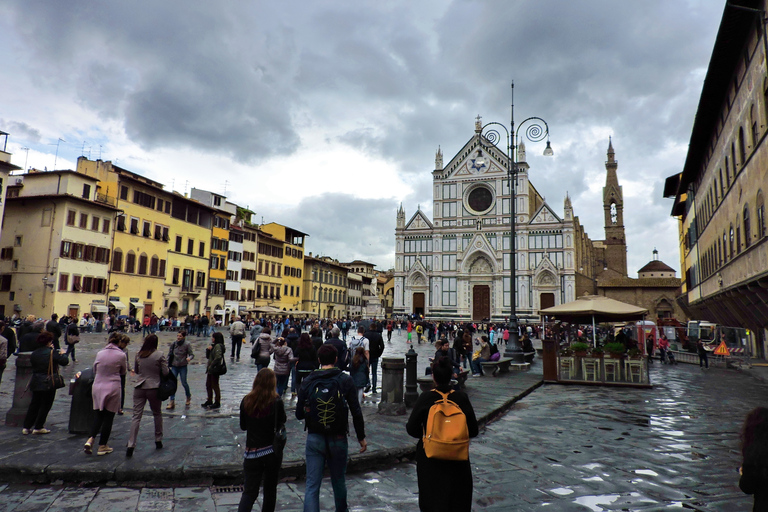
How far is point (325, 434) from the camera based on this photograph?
391 centimetres

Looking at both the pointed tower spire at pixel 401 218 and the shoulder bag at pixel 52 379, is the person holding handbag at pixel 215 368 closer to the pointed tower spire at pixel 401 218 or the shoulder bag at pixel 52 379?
the shoulder bag at pixel 52 379

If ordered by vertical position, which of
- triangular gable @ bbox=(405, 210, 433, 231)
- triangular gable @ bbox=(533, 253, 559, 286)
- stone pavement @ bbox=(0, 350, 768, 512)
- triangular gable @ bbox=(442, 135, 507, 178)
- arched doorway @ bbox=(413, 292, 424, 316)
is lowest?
stone pavement @ bbox=(0, 350, 768, 512)

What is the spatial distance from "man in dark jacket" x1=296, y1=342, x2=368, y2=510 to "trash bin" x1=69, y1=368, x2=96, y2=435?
395 centimetres

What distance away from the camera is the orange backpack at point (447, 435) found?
3137mm

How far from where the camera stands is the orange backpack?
10.3 feet

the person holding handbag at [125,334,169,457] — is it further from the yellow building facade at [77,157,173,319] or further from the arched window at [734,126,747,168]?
the yellow building facade at [77,157,173,319]

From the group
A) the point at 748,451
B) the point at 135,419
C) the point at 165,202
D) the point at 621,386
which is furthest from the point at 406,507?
the point at 165,202

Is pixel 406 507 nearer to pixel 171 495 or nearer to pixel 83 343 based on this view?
pixel 171 495

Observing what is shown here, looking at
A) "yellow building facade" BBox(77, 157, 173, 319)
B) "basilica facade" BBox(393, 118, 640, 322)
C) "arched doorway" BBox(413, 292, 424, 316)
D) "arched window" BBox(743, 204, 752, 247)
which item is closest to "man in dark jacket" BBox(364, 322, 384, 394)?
"arched window" BBox(743, 204, 752, 247)

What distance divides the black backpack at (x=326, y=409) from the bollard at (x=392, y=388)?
A: 390 centimetres

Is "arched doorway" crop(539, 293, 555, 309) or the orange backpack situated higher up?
"arched doorway" crop(539, 293, 555, 309)

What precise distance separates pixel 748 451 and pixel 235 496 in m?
4.27

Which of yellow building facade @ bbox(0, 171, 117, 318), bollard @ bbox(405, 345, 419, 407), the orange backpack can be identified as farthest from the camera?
yellow building facade @ bbox(0, 171, 117, 318)

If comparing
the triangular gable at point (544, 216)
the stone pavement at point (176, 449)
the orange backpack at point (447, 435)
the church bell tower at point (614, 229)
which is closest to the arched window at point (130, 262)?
the stone pavement at point (176, 449)
